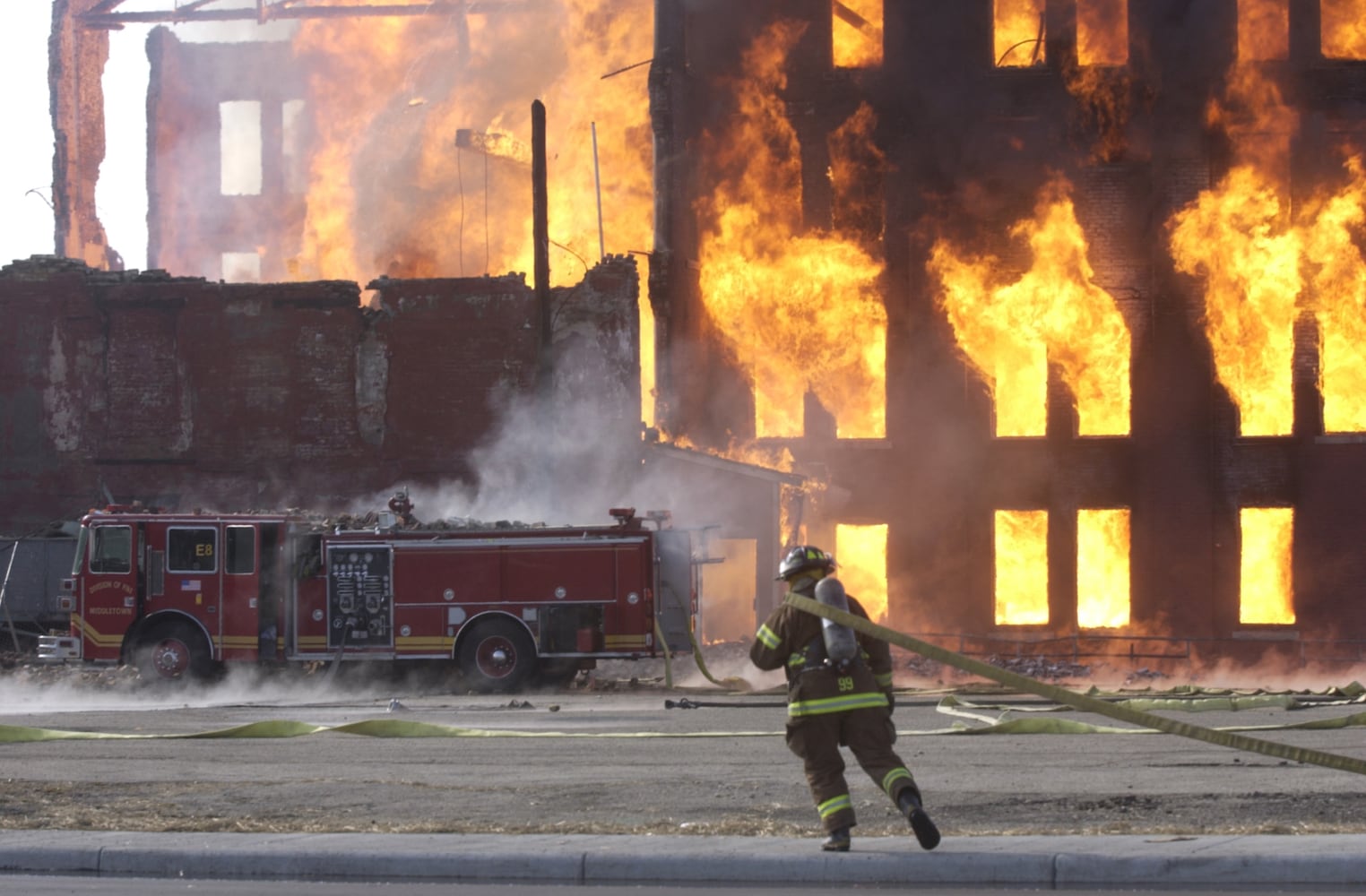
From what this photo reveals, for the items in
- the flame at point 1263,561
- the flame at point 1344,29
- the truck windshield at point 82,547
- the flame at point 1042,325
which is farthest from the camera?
the flame at point 1344,29

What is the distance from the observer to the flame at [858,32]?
36625 mm

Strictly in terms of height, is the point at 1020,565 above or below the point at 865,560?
below

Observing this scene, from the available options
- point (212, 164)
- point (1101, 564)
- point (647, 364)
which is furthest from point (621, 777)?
point (212, 164)

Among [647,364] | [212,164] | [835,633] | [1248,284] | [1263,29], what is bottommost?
[835,633]

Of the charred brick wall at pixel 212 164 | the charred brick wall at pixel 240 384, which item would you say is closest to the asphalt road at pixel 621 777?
the charred brick wall at pixel 240 384

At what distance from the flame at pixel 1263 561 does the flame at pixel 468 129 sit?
48.0 feet

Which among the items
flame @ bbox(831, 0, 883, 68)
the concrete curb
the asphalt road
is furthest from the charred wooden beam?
the concrete curb

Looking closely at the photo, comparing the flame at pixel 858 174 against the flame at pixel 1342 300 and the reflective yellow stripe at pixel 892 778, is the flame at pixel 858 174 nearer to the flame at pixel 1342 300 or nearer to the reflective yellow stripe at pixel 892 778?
the flame at pixel 1342 300

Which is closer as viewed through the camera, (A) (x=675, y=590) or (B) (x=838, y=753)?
(B) (x=838, y=753)

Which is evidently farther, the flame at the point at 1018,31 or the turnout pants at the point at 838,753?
the flame at the point at 1018,31

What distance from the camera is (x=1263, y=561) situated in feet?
114

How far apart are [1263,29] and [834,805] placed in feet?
99.5

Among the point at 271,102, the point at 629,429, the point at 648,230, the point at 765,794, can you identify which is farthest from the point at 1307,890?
the point at 271,102

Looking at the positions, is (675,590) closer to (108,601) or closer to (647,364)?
(108,601)
